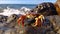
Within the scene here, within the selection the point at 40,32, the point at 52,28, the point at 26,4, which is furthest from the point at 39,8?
the point at 26,4

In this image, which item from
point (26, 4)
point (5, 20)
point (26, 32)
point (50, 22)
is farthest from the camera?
point (26, 4)

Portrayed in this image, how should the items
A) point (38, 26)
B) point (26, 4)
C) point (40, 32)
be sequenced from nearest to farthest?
point (40, 32) → point (38, 26) → point (26, 4)

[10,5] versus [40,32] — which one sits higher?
[40,32]

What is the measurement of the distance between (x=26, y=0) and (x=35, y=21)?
12.0 m

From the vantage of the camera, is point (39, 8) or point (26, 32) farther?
point (39, 8)

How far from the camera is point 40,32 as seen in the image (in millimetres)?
5684

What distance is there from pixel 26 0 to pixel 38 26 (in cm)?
1229

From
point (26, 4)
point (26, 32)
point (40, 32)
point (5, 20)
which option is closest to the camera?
point (26, 32)

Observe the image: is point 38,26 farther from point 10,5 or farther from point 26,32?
point 10,5

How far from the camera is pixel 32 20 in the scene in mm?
6336

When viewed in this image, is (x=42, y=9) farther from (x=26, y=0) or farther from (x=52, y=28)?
(x=26, y=0)

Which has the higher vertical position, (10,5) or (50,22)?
(50,22)

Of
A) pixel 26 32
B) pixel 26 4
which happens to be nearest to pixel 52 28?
pixel 26 32

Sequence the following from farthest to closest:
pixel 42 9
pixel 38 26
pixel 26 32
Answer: pixel 42 9
pixel 38 26
pixel 26 32
